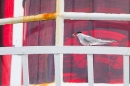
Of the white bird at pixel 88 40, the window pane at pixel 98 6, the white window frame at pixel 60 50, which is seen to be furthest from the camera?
the window pane at pixel 98 6

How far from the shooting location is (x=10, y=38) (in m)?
4.70

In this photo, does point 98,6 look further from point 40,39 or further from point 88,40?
point 40,39

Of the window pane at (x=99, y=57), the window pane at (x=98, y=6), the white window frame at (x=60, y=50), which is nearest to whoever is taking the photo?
the white window frame at (x=60, y=50)

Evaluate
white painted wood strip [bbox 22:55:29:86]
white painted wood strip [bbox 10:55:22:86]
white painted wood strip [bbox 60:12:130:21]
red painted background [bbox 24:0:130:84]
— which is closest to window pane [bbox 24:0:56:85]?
red painted background [bbox 24:0:130:84]

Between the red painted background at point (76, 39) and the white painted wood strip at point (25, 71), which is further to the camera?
the red painted background at point (76, 39)

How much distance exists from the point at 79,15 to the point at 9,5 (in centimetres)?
101

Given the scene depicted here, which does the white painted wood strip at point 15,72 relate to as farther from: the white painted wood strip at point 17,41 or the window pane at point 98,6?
the window pane at point 98,6

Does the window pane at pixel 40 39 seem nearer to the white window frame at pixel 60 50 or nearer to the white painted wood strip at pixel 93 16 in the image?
the white window frame at pixel 60 50

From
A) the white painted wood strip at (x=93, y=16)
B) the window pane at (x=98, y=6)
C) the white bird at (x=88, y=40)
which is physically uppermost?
the window pane at (x=98, y=6)

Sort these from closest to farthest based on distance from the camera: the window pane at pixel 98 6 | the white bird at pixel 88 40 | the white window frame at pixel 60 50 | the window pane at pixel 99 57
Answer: the white window frame at pixel 60 50 < the white bird at pixel 88 40 < the window pane at pixel 99 57 < the window pane at pixel 98 6

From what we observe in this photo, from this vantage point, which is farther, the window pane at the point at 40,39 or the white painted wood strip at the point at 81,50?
the window pane at the point at 40,39

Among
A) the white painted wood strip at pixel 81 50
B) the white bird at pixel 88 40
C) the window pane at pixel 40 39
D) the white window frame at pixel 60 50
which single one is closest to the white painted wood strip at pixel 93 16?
the white window frame at pixel 60 50

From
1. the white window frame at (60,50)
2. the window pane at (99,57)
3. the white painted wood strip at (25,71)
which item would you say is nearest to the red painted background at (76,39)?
the window pane at (99,57)

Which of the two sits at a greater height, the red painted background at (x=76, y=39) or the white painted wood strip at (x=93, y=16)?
the white painted wood strip at (x=93, y=16)
